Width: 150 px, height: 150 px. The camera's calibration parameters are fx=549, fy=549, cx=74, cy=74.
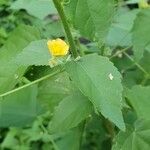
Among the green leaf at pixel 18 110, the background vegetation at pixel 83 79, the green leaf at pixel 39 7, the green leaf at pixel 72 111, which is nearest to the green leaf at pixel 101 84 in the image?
the background vegetation at pixel 83 79

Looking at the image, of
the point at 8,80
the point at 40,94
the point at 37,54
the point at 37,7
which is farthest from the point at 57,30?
the point at 37,54

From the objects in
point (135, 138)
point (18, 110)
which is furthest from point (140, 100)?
point (18, 110)

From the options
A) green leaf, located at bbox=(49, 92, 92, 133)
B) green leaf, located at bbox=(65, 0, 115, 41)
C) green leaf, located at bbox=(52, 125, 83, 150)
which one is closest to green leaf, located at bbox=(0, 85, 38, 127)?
green leaf, located at bbox=(52, 125, 83, 150)

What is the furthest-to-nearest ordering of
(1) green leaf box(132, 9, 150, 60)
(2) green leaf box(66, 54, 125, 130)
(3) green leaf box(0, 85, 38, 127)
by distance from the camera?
(3) green leaf box(0, 85, 38, 127) < (1) green leaf box(132, 9, 150, 60) < (2) green leaf box(66, 54, 125, 130)

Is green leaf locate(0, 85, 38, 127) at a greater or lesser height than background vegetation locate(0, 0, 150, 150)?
lesser

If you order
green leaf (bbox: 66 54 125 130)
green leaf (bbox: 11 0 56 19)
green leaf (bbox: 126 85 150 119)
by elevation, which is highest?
green leaf (bbox: 66 54 125 130)

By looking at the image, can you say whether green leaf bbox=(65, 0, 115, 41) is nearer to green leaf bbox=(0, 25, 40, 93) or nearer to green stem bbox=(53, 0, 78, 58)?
green stem bbox=(53, 0, 78, 58)

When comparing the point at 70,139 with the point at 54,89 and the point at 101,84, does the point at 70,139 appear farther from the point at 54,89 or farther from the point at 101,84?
the point at 101,84
